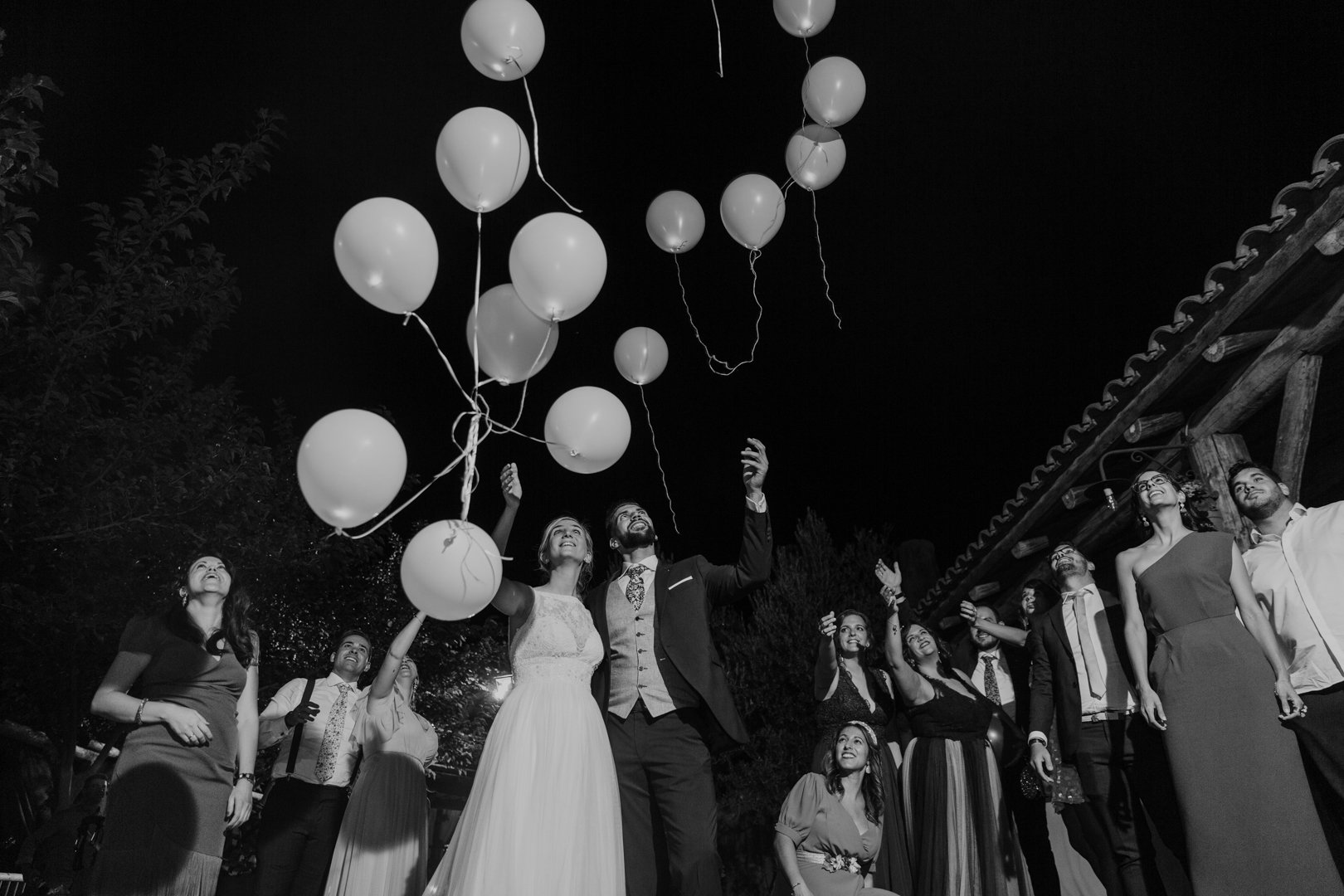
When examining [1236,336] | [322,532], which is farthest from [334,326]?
[1236,336]

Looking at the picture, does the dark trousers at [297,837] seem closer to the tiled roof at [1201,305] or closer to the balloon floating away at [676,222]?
the balloon floating away at [676,222]

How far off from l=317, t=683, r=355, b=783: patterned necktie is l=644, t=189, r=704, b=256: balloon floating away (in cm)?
315

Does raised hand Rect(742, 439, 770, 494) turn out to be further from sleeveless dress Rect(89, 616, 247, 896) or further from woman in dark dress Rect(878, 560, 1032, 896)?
sleeveless dress Rect(89, 616, 247, 896)

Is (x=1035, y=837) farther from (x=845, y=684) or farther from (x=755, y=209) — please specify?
(x=755, y=209)

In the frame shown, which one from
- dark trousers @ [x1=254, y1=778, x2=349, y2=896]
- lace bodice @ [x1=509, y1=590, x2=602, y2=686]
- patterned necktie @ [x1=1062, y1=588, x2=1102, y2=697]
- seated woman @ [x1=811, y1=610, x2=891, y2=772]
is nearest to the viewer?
lace bodice @ [x1=509, y1=590, x2=602, y2=686]

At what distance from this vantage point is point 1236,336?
487 centimetres

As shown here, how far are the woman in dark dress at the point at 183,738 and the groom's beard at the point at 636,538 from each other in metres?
1.62

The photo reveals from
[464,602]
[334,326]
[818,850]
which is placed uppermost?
[334,326]

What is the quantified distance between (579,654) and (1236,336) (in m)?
3.72

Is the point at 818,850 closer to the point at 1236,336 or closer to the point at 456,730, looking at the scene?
the point at 1236,336

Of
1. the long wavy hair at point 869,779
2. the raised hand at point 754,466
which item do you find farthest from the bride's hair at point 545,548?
the long wavy hair at point 869,779

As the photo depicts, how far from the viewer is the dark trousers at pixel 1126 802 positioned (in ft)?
13.3

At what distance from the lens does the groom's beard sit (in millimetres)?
4082

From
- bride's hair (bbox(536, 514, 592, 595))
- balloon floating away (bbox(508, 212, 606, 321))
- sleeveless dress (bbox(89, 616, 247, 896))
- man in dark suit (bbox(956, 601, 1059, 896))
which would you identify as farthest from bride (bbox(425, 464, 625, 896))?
man in dark suit (bbox(956, 601, 1059, 896))
